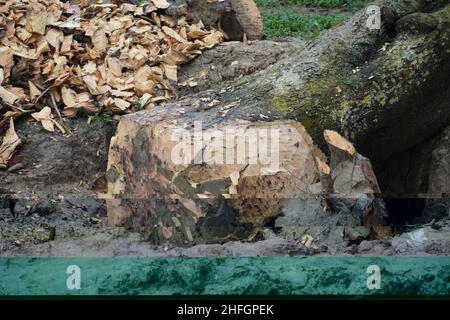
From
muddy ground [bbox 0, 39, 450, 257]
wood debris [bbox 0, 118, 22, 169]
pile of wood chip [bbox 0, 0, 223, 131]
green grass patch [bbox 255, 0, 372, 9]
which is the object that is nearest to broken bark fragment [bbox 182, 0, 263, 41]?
pile of wood chip [bbox 0, 0, 223, 131]

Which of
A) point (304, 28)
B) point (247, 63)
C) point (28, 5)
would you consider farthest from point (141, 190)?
point (304, 28)

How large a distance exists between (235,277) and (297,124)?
1732 mm

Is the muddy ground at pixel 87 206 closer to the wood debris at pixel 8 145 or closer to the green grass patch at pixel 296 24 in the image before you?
the wood debris at pixel 8 145

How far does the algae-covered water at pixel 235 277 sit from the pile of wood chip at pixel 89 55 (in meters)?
3.16

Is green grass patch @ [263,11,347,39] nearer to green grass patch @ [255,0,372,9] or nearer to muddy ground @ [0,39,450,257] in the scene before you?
green grass patch @ [255,0,372,9]

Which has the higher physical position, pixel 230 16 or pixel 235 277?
pixel 230 16

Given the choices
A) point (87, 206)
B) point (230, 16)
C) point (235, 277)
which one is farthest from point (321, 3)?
point (235, 277)

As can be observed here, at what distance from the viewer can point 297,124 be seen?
16.7 feet

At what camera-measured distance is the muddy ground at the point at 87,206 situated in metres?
4.09

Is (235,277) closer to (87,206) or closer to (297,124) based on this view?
(297,124)

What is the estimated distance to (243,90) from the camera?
17.5 ft

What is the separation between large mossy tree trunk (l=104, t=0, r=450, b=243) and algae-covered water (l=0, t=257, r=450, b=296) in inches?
33.9

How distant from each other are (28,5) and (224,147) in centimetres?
338
